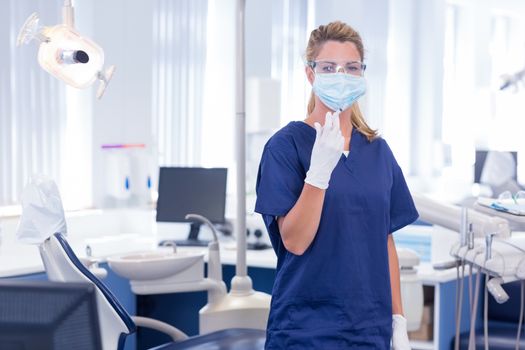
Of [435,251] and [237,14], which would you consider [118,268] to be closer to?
[237,14]

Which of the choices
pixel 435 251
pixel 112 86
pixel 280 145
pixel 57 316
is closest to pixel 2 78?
pixel 112 86

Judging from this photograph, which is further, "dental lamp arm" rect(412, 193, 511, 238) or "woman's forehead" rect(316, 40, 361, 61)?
"dental lamp arm" rect(412, 193, 511, 238)

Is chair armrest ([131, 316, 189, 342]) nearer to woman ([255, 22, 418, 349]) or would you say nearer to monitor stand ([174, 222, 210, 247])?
monitor stand ([174, 222, 210, 247])

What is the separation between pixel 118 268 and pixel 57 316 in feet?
5.53

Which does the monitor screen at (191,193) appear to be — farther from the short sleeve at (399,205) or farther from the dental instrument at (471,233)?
the short sleeve at (399,205)

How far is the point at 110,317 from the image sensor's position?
2.01m

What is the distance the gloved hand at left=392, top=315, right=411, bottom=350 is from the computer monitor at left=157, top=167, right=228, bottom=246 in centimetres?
207

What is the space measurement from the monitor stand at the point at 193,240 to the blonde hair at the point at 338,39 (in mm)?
1972

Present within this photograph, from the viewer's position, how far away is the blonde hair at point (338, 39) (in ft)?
5.94

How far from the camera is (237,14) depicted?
2746 mm

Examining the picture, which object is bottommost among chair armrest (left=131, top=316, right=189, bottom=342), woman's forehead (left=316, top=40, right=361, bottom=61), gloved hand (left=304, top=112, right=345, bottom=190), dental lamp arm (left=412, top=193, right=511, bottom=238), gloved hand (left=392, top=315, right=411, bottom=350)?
chair armrest (left=131, top=316, right=189, bottom=342)

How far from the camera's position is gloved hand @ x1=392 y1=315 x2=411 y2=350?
186 centimetres

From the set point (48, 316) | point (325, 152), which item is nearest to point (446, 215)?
point (325, 152)

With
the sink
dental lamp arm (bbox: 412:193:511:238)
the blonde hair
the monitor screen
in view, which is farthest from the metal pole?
the monitor screen
